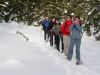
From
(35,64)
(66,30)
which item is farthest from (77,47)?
(35,64)

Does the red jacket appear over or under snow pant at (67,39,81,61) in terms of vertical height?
over

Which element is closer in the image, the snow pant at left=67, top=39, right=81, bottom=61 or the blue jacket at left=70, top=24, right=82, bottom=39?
the blue jacket at left=70, top=24, right=82, bottom=39

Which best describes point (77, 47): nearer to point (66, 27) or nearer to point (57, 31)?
point (66, 27)

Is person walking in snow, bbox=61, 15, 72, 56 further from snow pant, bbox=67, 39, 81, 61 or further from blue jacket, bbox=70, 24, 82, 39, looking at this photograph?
blue jacket, bbox=70, 24, 82, 39

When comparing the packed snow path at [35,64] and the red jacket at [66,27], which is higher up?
the red jacket at [66,27]

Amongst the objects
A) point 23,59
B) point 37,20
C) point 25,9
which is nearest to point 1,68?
point 23,59

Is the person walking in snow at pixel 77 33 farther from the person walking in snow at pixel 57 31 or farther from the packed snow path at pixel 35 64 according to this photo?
the person walking in snow at pixel 57 31

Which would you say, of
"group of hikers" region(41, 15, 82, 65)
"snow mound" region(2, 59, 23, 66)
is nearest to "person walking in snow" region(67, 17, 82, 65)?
"group of hikers" region(41, 15, 82, 65)

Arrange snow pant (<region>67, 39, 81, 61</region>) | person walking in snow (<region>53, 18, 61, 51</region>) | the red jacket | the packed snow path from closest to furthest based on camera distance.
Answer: the packed snow path, snow pant (<region>67, 39, 81, 61</region>), the red jacket, person walking in snow (<region>53, 18, 61, 51</region>)

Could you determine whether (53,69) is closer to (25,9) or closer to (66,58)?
(66,58)

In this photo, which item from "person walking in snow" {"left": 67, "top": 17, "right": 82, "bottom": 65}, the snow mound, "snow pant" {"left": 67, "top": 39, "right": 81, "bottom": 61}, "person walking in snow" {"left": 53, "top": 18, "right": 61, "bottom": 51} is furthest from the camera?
"person walking in snow" {"left": 53, "top": 18, "right": 61, "bottom": 51}

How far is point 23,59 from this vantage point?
45.1 feet

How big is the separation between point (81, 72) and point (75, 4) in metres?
21.0

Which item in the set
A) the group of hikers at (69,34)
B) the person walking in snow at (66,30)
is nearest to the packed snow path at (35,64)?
the group of hikers at (69,34)
